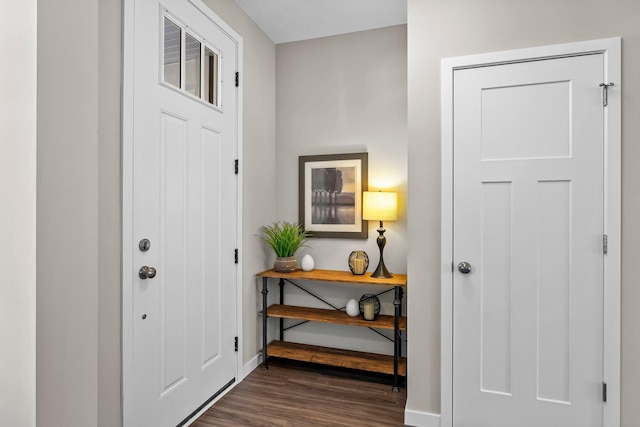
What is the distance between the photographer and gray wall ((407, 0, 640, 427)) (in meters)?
1.83

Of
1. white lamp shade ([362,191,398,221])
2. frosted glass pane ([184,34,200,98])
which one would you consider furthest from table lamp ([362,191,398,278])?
frosted glass pane ([184,34,200,98])

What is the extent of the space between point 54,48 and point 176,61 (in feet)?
3.72

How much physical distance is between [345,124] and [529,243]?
169cm

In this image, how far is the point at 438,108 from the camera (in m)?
2.11

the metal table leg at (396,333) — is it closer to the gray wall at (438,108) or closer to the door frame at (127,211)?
the gray wall at (438,108)

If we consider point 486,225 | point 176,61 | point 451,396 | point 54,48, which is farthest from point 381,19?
point 451,396

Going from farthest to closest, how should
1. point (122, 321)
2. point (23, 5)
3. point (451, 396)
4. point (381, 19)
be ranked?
1. point (381, 19)
2. point (451, 396)
3. point (122, 321)
4. point (23, 5)

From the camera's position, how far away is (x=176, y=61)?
2.06 m

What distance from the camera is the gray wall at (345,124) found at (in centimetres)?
293

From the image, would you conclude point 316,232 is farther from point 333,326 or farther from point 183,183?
point 183,183

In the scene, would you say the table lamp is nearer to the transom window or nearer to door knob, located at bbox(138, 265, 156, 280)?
the transom window

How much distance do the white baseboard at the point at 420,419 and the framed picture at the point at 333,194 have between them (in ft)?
4.29

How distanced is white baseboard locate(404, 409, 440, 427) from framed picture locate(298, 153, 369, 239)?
1.31 m

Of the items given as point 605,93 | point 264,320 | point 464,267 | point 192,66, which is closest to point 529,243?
point 464,267
